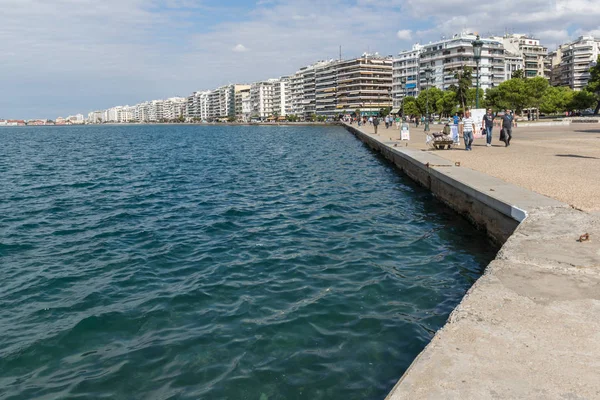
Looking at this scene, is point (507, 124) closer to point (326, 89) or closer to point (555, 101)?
point (555, 101)

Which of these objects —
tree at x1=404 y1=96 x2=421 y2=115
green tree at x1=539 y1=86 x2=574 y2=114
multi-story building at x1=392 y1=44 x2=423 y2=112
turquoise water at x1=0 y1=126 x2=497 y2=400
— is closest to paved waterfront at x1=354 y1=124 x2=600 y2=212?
turquoise water at x1=0 y1=126 x2=497 y2=400

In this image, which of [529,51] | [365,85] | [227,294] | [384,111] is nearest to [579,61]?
[529,51]

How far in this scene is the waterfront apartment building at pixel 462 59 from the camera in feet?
458

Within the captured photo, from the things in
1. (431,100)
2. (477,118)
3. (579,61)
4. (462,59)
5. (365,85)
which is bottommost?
(477,118)

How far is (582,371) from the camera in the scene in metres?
3.96

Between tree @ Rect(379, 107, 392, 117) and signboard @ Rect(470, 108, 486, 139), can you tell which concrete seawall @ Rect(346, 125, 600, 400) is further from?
tree @ Rect(379, 107, 392, 117)

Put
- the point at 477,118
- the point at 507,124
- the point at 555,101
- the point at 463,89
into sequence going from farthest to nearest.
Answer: the point at 463,89, the point at 555,101, the point at 477,118, the point at 507,124

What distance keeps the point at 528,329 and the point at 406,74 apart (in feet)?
545

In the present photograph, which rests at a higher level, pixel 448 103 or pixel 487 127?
pixel 448 103

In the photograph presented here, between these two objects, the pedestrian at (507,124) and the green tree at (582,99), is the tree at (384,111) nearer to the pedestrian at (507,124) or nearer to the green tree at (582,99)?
the green tree at (582,99)

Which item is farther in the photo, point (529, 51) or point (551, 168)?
point (529, 51)

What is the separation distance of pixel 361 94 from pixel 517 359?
175m

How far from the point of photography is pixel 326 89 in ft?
633

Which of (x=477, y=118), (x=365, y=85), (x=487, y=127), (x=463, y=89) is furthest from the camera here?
(x=365, y=85)
